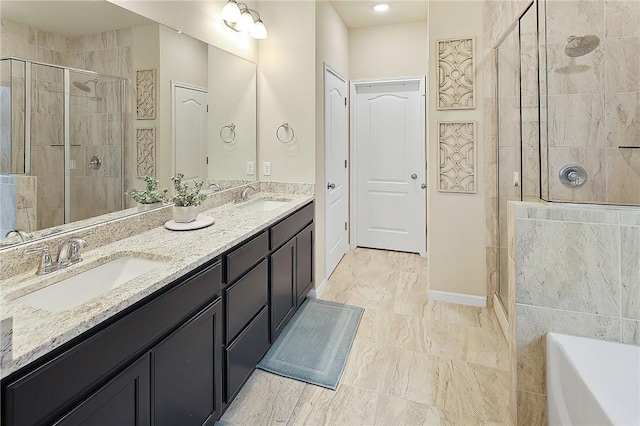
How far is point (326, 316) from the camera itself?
2824mm

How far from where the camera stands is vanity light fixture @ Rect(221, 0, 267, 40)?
258 centimetres

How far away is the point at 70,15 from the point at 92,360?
1.46 meters

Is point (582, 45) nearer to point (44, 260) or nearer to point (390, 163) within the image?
point (390, 163)

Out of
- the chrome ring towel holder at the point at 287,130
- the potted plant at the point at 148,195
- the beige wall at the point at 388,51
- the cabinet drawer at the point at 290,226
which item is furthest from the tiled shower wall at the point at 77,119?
the beige wall at the point at 388,51

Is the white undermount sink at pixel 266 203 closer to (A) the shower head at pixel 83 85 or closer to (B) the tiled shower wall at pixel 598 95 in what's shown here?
(A) the shower head at pixel 83 85

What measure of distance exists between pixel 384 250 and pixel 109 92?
3.60m

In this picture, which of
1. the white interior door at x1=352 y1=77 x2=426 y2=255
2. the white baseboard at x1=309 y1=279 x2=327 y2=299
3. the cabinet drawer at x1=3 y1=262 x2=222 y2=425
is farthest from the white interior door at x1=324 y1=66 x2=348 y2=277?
the cabinet drawer at x1=3 y1=262 x2=222 y2=425

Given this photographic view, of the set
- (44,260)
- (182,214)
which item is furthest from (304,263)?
(44,260)

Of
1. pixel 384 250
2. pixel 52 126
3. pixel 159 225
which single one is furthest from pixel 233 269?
pixel 384 250

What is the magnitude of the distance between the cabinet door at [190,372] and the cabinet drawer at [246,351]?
10 cm

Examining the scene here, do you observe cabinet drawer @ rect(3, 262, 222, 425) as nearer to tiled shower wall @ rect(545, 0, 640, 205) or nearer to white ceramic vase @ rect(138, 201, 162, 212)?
white ceramic vase @ rect(138, 201, 162, 212)

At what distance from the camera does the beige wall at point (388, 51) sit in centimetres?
405

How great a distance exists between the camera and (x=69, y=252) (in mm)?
1414

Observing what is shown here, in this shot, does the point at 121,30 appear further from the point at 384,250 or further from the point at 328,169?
the point at 384,250
